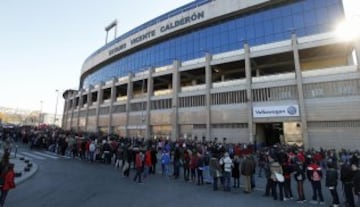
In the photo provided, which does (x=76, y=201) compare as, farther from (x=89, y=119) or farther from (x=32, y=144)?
(x=89, y=119)

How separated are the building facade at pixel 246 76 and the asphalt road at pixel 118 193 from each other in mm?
16744

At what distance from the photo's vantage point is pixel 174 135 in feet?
119

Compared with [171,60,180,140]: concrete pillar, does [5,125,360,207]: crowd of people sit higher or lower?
lower

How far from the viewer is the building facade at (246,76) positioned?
25672mm

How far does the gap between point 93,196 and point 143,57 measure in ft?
A: 137

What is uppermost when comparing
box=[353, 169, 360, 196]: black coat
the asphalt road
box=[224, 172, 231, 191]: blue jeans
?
box=[353, 169, 360, 196]: black coat

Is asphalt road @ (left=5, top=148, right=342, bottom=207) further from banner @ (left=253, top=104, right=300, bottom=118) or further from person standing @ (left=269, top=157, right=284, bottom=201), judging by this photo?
banner @ (left=253, top=104, right=300, bottom=118)

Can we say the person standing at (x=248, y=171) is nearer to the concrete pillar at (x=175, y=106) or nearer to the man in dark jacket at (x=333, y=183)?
the man in dark jacket at (x=333, y=183)

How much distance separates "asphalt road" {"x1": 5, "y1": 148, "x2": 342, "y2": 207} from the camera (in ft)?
27.7

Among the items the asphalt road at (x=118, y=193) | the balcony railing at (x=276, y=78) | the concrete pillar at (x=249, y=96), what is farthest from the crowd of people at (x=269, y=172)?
the balcony railing at (x=276, y=78)

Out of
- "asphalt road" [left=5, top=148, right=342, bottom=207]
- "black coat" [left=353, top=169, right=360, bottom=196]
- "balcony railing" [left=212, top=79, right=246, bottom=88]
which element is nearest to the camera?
"black coat" [left=353, top=169, right=360, bottom=196]

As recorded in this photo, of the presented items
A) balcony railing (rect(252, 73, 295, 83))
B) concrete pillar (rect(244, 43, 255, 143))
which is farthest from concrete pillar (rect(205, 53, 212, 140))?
balcony railing (rect(252, 73, 295, 83))

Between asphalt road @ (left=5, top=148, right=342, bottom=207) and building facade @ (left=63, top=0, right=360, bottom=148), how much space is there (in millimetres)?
16744

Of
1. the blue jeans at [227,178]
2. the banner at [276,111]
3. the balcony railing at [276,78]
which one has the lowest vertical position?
the blue jeans at [227,178]
